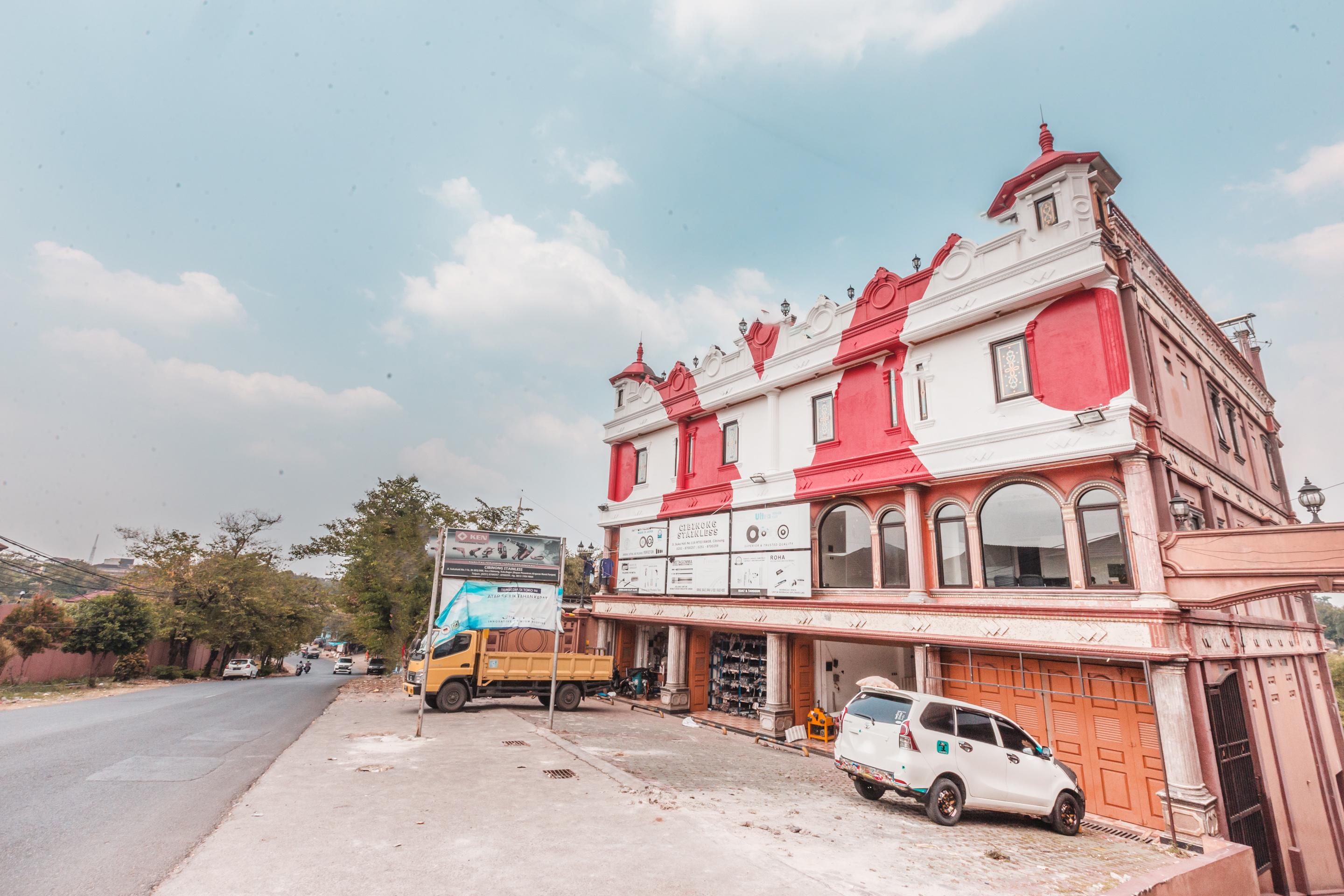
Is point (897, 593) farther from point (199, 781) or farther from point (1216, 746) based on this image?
point (199, 781)

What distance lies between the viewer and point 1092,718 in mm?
12750

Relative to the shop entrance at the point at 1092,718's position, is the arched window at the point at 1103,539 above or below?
above

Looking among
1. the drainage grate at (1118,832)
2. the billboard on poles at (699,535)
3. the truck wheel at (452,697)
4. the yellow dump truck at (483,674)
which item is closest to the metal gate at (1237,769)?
the drainage grate at (1118,832)

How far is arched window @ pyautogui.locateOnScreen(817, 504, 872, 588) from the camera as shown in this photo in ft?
59.3

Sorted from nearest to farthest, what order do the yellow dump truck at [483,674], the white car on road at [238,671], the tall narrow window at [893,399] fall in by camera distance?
the tall narrow window at [893,399] < the yellow dump truck at [483,674] < the white car on road at [238,671]

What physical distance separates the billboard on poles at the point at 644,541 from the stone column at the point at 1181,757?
15.6 meters

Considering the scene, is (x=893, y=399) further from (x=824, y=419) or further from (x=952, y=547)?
(x=952, y=547)

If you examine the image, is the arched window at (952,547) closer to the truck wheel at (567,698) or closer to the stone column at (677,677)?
the stone column at (677,677)

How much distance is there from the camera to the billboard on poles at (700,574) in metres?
21.3

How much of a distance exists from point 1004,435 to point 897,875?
1085 centimetres

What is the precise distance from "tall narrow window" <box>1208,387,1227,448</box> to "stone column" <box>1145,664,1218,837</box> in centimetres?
1053

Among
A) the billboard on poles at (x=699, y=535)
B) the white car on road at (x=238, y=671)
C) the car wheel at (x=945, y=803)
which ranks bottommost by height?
the white car on road at (x=238, y=671)

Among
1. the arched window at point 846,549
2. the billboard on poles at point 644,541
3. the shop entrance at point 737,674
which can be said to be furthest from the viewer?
the billboard on poles at point 644,541

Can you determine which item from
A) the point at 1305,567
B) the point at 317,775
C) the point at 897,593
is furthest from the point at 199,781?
the point at 1305,567
